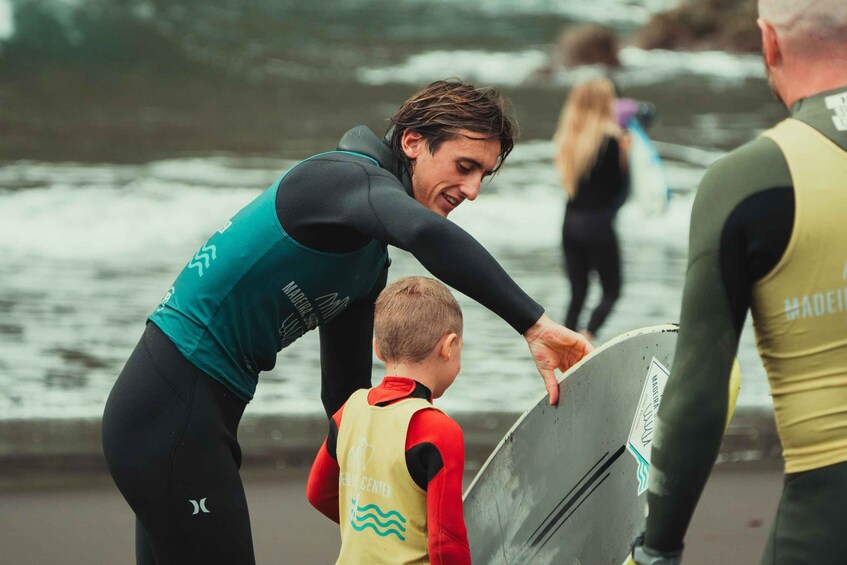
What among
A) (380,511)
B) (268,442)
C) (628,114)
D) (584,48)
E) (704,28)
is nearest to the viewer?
(380,511)

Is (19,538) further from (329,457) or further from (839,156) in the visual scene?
(839,156)

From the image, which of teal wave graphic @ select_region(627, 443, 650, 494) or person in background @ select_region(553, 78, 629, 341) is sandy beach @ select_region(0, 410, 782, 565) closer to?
person in background @ select_region(553, 78, 629, 341)

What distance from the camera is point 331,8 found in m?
26.7

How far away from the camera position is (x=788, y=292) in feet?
5.59

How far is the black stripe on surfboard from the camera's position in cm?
250

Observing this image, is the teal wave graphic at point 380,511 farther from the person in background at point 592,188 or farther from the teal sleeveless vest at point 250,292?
the person in background at point 592,188

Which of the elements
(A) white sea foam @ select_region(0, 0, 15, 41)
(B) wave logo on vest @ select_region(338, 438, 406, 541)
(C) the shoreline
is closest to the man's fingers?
(B) wave logo on vest @ select_region(338, 438, 406, 541)

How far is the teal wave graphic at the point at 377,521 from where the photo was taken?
93.4 inches

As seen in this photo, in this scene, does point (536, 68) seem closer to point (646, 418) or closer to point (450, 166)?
point (450, 166)

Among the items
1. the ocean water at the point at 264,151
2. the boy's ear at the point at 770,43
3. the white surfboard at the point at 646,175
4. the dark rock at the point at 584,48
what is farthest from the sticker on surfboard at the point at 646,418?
the dark rock at the point at 584,48

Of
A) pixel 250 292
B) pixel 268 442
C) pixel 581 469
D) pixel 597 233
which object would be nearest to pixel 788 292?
pixel 581 469

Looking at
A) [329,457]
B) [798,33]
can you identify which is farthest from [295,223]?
[798,33]

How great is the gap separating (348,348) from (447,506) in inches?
29.1

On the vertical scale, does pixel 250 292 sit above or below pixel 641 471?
above
